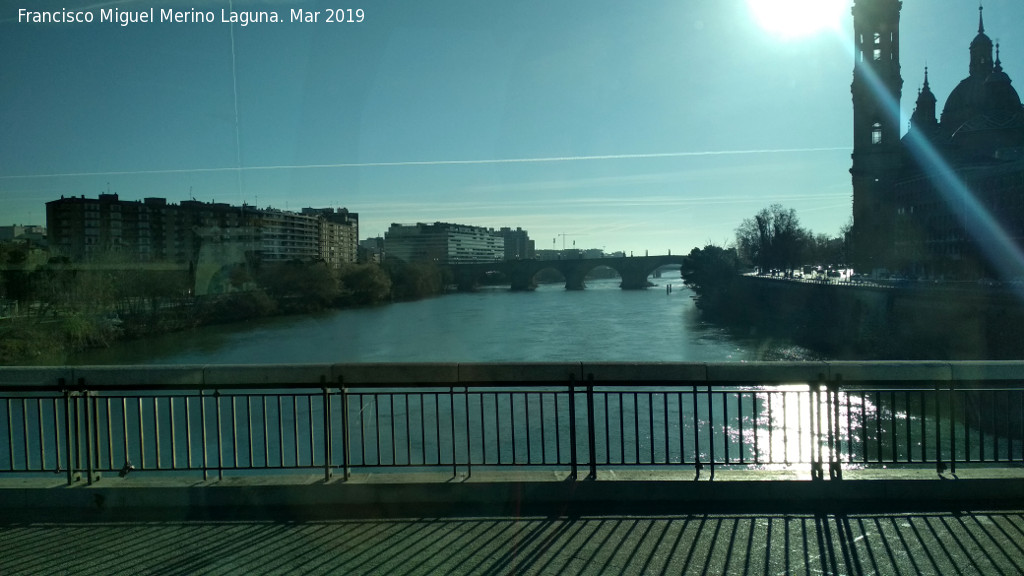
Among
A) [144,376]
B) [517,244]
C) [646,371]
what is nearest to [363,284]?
[517,244]

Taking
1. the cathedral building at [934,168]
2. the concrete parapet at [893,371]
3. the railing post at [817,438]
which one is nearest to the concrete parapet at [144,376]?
the railing post at [817,438]

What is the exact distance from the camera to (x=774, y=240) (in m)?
59.8

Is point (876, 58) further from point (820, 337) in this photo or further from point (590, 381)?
point (590, 381)

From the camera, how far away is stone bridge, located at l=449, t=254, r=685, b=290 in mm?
53594

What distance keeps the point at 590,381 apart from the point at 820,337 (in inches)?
1219

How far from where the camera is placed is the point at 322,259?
1357 inches

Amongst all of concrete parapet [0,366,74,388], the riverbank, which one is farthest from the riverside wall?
concrete parapet [0,366,74,388]

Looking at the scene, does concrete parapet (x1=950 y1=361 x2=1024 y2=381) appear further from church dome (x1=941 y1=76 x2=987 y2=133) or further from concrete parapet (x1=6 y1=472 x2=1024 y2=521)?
church dome (x1=941 y1=76 x2=987 y2=133)

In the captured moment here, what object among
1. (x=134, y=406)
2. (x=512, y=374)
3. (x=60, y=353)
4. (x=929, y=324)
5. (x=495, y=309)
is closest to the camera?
(x=512, y=374)

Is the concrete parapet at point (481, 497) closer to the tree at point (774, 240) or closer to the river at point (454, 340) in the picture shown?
the river at point (454, 340)

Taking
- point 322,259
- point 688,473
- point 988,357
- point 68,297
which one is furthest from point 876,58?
point 688,473

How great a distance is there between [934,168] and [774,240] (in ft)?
39.1

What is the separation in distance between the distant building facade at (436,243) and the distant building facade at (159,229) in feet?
59.5

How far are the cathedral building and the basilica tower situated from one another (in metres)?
0.07
